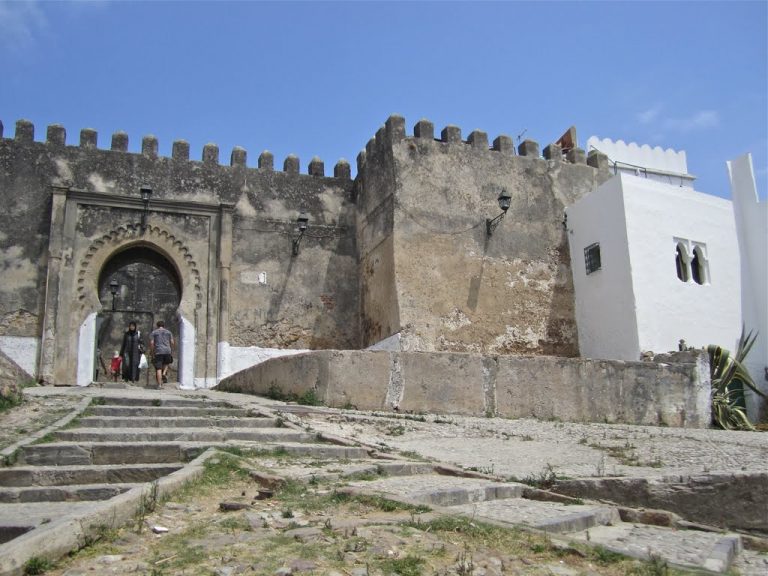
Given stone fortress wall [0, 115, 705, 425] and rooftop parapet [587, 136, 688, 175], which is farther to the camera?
rooftop parapet [587, 136, 688, 175]

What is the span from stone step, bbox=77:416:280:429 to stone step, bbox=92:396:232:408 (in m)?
1.18

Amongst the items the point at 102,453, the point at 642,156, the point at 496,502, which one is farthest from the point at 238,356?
the point at 642,156

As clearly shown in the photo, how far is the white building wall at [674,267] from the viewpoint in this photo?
44.9ft

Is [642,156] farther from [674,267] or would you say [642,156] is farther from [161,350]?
[161,350]

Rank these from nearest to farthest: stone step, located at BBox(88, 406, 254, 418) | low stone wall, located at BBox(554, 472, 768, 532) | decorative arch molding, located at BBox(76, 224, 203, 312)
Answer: low stone wall, located at BBox(554, 472, 768, 532) < stone step, located at BBox(88, 406, 254, 418) < decorative arch molding, located at BBox(76, 224, 203, 312)

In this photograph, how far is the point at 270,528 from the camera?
11.4 ft

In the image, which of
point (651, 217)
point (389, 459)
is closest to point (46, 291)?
point (389, 459)

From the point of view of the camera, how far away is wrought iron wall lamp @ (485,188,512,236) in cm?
1426

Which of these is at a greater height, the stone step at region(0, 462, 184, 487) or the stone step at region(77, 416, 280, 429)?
the stone step at region(77, 416, 280, 429)

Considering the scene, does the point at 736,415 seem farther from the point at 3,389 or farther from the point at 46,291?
the point at 46,291

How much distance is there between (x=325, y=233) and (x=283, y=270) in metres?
1.23

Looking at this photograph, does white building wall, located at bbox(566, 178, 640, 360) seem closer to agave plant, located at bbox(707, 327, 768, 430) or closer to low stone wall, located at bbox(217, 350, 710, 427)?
agave plant, located at bbox(707, 327, 768, 430)

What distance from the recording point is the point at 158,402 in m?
8.39

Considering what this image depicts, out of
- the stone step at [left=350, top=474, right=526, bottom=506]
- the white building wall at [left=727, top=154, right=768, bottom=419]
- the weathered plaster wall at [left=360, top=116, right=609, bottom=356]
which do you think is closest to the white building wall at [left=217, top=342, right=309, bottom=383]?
the weathered plaster wall at [left=360, top=116, right=609, bottom=356]
